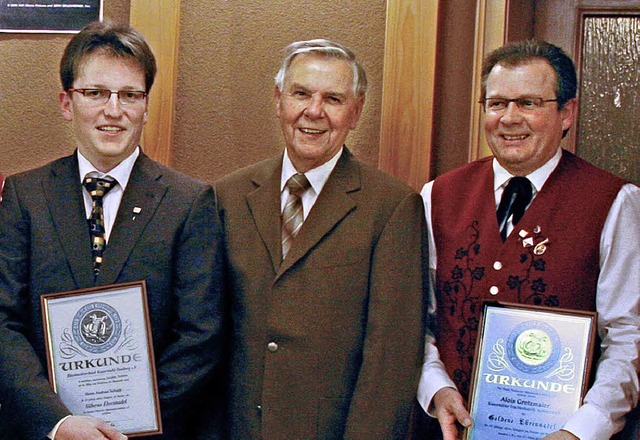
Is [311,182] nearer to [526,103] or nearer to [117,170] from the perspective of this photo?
[117,170]

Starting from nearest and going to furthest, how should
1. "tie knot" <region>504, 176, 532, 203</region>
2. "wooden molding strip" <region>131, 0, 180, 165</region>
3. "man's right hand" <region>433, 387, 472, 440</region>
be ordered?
"man's right hand" <region>433, 387, 472, 440</region>
"tie knot" <region>504, 176, 532, 203</region>
"wooden molding strip" <region>131, 0, 180, 165</region>

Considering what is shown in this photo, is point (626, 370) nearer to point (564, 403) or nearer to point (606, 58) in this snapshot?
point (564, 403)

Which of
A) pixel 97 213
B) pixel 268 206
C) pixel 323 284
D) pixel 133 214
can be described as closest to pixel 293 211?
pixel 268 206

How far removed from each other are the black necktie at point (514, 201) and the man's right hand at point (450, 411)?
498mm

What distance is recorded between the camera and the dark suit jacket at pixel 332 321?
8.66 ft

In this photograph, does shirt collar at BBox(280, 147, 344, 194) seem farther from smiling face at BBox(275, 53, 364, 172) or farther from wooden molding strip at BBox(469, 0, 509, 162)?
wooden molding strip at BBox(469, 0, 509, 162)

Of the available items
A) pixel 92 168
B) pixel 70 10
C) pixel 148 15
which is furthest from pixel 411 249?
pixel 70 10

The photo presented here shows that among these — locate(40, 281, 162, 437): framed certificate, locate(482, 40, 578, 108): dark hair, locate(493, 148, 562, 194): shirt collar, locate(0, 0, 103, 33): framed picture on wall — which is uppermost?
locate(0, 0, 103, 33): framed picture on wall

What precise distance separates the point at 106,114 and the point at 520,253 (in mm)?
1272

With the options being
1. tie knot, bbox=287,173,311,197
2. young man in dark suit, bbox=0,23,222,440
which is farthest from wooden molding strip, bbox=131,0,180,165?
tie knot, bbox=287,173,311,197

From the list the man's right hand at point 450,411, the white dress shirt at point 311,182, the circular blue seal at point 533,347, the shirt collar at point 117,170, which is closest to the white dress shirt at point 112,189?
the shirt collar at point 117,170

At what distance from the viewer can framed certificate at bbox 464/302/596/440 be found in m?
2.47

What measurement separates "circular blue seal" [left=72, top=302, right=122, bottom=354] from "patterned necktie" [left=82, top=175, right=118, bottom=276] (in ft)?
0.46

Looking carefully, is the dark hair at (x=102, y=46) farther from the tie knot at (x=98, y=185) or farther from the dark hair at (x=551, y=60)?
the dark hair at (x=551, y=60)
